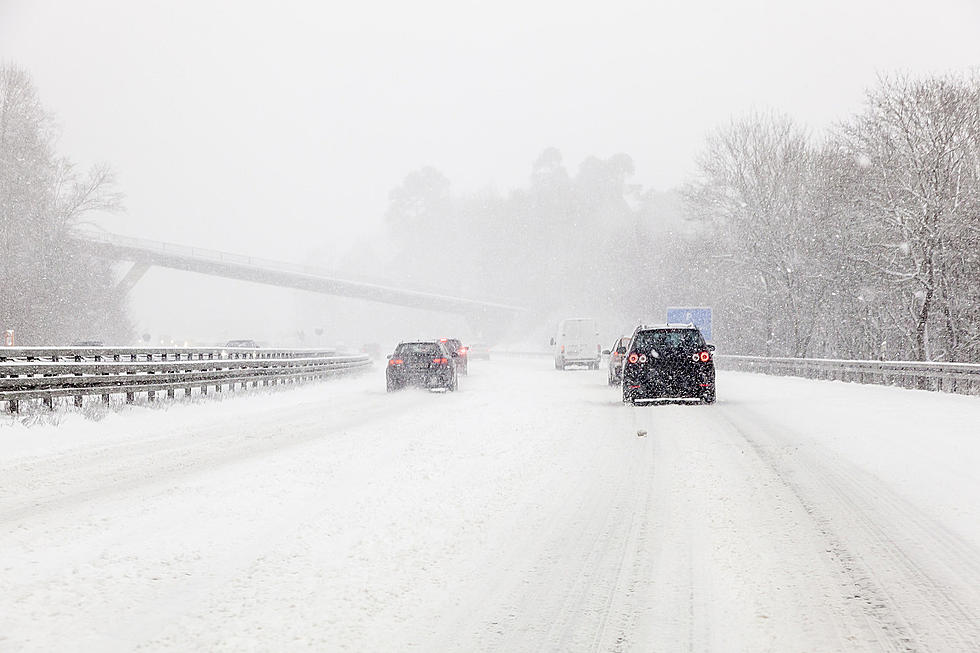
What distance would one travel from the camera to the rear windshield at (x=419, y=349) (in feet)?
84.9

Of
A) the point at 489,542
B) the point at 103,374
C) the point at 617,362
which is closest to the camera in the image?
the point at 489,542

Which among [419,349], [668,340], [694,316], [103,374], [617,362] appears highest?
[694,316]

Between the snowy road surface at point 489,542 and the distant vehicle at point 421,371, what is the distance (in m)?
12.5

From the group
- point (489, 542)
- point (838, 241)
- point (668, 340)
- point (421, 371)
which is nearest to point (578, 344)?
point (838, 241)

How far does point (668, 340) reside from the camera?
19109 millimetres

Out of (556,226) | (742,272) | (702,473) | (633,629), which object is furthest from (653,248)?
(633,629)

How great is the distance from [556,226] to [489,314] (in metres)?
16.8

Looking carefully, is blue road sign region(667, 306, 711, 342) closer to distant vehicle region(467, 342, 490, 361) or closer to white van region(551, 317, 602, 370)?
white van region(551, 317, 602, 370)

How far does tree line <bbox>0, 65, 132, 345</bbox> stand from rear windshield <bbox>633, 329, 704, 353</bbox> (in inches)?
1294

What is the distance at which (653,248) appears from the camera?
250 ft

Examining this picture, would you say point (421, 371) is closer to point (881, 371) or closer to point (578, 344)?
point (881, 371)

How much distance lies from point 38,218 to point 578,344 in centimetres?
2742

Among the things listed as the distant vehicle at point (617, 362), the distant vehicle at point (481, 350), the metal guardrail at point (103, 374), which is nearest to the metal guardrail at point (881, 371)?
the distant vehicle at point (617, 362)

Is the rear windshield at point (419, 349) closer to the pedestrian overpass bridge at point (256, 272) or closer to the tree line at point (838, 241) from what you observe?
the tree line at point (838, 241)
